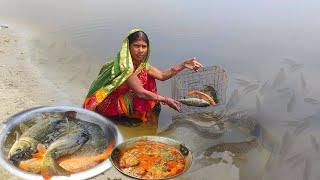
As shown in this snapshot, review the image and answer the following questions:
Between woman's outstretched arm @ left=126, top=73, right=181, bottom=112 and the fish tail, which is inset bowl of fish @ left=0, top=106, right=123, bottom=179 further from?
woman's outstretched arm @ left=126, top=73, right=181, bottom=112

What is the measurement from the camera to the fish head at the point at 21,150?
429 centimetres

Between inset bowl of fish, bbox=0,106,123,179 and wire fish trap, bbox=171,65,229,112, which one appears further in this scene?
wire fish trap, bbox=171,65,229,112

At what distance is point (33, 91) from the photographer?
6.14 metres

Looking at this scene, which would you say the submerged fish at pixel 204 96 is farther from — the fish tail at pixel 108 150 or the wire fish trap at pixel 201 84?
the fish tail at pixel 108 150

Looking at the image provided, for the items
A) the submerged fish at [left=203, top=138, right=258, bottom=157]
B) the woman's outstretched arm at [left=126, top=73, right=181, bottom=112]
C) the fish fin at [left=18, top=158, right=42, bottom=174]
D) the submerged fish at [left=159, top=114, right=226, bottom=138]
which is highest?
the woman's outstretched arm at [left=126, top=73, right=181, bottom=112]

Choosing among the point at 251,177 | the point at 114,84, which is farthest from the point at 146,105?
the point at 251,177

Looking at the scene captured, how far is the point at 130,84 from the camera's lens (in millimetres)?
4977

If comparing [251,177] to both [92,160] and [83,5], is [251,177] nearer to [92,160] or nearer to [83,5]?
[92,160]

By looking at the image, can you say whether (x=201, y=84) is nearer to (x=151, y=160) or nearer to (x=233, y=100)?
(x=233, y=100)

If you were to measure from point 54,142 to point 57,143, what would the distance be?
0.14 ft

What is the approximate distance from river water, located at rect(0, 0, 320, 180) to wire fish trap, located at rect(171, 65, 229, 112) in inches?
8.9

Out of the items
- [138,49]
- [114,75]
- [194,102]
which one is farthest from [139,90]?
[194,102]

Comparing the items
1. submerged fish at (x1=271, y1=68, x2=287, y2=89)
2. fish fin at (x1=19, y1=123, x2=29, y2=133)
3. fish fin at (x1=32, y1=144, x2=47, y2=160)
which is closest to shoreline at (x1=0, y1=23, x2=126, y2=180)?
fish fin at (x1=19, y1=123, x2=29, y2=133)

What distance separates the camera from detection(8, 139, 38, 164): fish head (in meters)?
4.29
